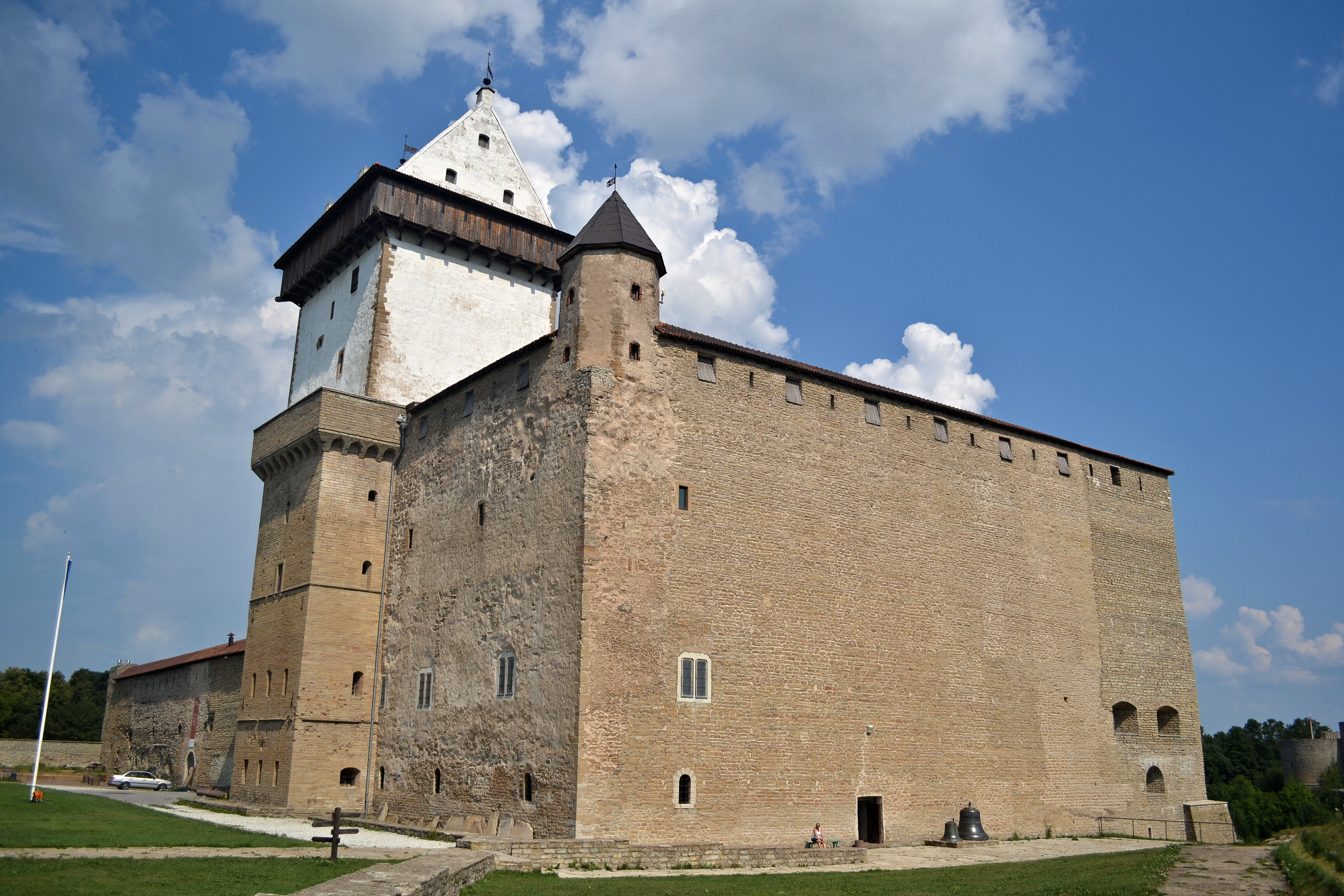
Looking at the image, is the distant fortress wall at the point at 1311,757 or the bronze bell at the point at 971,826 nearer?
the bronze bell at the point at 971,826

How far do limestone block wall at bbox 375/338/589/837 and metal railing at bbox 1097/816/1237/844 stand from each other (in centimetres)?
1635

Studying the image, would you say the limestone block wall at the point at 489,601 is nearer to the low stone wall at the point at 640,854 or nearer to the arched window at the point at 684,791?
the low stone wall at the point at 640,854

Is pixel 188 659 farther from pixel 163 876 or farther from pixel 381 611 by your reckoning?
pixel 163 876

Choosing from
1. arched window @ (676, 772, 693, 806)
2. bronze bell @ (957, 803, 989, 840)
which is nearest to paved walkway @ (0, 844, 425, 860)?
arched window @ (676, 772, 693, 806)

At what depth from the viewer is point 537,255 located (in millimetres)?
32062

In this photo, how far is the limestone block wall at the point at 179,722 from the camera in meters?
29.8

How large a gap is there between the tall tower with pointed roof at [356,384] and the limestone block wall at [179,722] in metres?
3.03

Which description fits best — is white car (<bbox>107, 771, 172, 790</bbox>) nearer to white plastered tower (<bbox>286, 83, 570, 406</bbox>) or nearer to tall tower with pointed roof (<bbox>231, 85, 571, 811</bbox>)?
tall tower with pointed roof (<bbox>231, 85, 571, 811</bbox>)

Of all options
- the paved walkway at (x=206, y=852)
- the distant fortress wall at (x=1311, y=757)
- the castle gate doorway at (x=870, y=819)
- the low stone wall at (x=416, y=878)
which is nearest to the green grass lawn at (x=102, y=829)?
the paved walkway at (x=206, y=852)

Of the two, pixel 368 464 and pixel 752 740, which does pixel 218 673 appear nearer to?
pixel 368 464

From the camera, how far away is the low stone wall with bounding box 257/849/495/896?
924 centimetres

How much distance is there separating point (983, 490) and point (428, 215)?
18.9m

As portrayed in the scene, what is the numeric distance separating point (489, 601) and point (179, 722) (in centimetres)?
1849

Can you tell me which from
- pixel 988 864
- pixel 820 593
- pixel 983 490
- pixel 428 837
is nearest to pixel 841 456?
pixel 820 593
